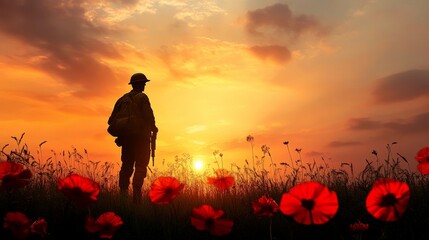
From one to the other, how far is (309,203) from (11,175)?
2.25 meters

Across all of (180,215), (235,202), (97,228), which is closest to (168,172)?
(235,202)

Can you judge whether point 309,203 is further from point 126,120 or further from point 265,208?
point 126,120

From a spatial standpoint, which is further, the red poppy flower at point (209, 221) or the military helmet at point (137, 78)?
the military helmet at point (137, 78)

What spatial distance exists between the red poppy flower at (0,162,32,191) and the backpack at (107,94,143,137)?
14.5 feet

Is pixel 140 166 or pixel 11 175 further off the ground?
pixel 140 166

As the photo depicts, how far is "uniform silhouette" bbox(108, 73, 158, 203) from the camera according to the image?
778cm

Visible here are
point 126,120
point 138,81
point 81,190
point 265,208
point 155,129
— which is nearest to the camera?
point 81,190

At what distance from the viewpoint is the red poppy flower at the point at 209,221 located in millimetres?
3014

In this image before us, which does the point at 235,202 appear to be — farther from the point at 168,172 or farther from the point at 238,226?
the point at 168,172

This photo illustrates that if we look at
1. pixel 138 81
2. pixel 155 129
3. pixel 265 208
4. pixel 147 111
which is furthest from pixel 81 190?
pixel 138 81

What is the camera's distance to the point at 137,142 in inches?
310

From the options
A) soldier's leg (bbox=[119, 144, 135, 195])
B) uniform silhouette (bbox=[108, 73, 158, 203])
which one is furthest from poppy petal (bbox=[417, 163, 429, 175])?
soldier's leg (bbox=[119, 144, 135, 195])

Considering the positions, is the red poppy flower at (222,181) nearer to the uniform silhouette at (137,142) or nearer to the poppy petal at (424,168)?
the poppy petal at (424,168)

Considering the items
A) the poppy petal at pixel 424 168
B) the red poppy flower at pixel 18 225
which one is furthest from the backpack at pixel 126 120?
the poppy petal at pixel 424 168
